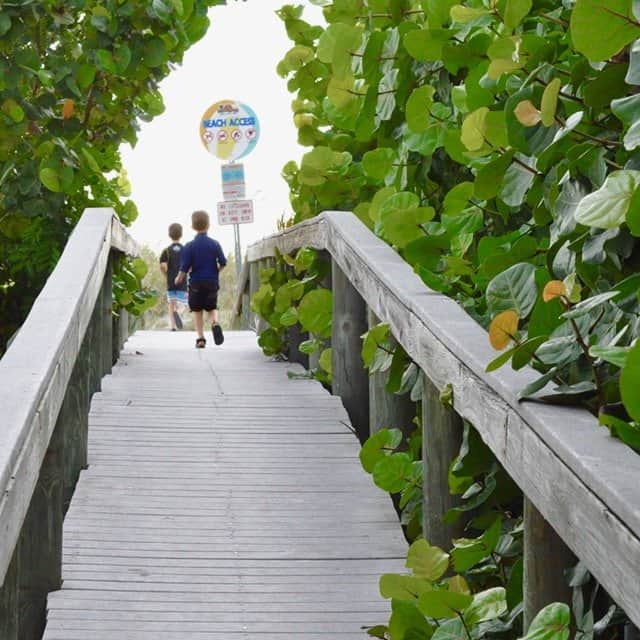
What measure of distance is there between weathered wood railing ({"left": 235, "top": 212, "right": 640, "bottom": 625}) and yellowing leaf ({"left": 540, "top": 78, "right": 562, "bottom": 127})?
15.7 inches

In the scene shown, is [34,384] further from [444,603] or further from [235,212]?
[235,212]

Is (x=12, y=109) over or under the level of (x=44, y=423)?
over

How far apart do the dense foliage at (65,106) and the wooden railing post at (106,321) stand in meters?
0.50

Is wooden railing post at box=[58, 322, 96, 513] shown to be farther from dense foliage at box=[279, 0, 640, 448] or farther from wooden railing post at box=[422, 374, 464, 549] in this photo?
wooden railing post at box=[422, 374, 464, 549]

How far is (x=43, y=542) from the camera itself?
3.02 metres

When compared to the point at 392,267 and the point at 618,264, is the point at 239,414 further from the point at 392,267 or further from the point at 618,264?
the point at 618,264

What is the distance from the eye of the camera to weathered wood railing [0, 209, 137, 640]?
1.96 m

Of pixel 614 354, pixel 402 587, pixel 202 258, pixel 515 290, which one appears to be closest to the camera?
pixel 614 354

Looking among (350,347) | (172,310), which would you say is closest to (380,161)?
(350,347)

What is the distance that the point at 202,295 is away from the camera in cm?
958

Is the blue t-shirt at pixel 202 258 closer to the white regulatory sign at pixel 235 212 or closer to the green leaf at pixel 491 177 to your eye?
the white regulatory sign at pixel 235 212

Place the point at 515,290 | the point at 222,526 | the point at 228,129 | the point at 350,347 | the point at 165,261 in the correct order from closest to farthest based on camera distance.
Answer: the point at 515,290 < the point at 222,526 < the point at 350,347 < the point at 165,261 < the point at 228,129

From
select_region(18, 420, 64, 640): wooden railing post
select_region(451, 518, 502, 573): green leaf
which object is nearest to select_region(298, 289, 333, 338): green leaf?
select_region(18, 420, 64, 640): wooden railing post

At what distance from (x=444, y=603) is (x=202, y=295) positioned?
753 centimetres
